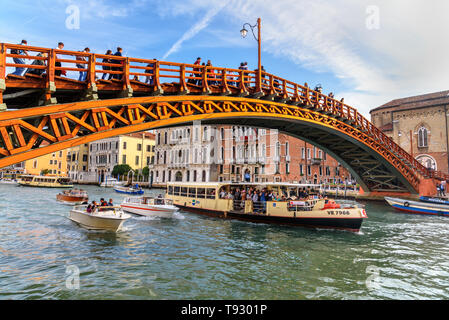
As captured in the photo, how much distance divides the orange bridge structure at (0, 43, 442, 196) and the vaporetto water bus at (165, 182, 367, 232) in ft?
16.6

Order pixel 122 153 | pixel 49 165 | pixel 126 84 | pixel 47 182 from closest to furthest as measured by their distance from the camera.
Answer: pixel 126 84, pixel 47 182, pixel 122 153, pixel 49 165

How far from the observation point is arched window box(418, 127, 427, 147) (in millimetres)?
46250

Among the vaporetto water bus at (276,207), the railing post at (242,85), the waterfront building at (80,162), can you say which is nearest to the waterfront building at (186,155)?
the waterfront building at (80,162)

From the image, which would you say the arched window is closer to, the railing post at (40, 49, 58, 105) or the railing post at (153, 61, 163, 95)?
the railing post at (153, 61, 163, 95)

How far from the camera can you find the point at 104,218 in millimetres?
14477

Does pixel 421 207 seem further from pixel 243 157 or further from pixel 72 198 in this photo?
pixel 72 198

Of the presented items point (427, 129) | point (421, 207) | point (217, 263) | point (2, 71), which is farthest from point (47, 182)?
point (427, 129)

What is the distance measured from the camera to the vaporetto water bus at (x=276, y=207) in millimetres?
16828

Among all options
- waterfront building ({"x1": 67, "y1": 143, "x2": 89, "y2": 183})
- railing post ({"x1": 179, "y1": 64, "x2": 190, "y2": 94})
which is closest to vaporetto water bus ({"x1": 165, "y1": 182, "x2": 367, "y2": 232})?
railing post ({"x1": 179, "y1": 64, "x2": 190, "y2": 94})

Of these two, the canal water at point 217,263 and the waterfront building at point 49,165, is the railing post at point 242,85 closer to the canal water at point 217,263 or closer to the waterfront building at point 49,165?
the canal water at point 217,263

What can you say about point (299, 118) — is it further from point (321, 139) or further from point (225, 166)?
point (225, 166)

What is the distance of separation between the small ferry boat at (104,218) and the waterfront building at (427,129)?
4571 cm

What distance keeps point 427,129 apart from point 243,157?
2930 centimetres
